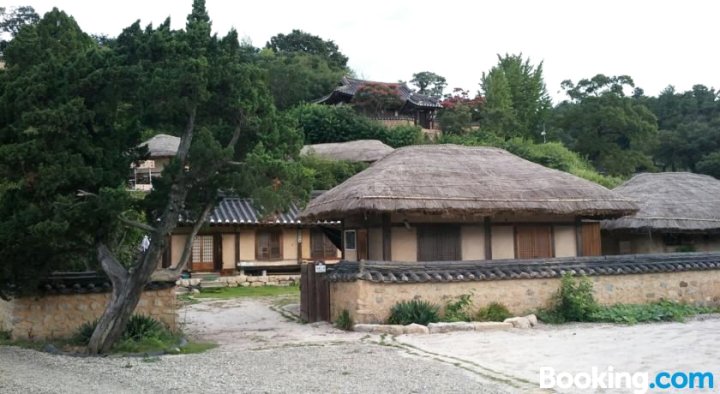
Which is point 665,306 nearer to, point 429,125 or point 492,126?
point 492,126

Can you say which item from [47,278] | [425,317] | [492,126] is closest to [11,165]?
[47,278]

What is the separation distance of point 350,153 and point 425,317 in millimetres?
25193

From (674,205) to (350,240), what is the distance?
10.4m

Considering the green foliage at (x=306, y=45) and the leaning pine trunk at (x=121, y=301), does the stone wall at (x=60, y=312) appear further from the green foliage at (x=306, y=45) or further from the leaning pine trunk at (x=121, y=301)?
the green foliage at (x=306, y=45)

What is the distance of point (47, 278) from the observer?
39.9 feet

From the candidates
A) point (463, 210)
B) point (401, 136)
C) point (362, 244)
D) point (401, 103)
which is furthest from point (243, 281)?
point (401, 103)

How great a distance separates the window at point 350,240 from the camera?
1695cm

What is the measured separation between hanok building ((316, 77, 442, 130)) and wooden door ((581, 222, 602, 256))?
99.1 ft

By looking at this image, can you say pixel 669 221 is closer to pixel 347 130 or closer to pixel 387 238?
pixel 387 238

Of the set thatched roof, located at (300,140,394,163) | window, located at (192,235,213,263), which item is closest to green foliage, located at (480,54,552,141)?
thatched roof, located at (300,140,394,163)

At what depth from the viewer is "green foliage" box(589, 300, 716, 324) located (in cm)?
1424

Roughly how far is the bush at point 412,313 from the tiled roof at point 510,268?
1.64ft

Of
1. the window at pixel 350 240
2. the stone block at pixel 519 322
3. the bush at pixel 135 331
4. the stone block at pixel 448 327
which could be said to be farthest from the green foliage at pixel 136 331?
the stone block at pixel 519 322

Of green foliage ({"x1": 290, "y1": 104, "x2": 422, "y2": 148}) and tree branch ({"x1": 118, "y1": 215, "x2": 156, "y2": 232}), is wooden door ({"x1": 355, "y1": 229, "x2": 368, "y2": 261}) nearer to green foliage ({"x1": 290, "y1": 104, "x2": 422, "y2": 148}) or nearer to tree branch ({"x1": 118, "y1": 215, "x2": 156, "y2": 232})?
tree branch ({"x1": 118, "y1": 215, "x2": 156, "y2": 232})
